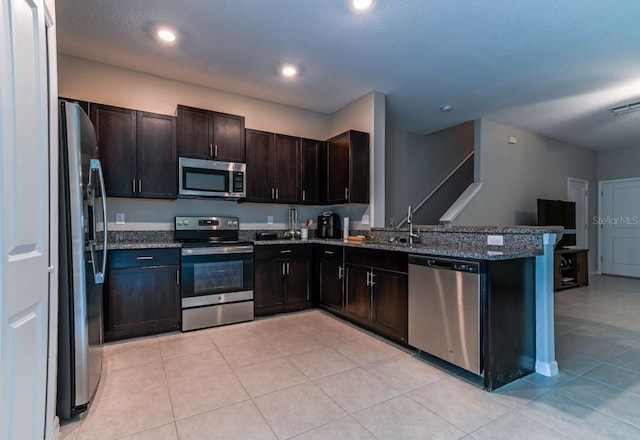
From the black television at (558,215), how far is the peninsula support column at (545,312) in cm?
366

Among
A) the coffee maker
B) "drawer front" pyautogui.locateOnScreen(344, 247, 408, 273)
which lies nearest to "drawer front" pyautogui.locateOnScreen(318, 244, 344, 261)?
"drawer front" pyautogui.locateOnScreen(344, 247, 408, 273)

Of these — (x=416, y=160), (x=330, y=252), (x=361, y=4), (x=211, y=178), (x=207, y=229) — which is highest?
(x=361, y=4)

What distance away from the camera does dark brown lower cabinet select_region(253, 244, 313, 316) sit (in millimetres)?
3633

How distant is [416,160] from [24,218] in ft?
18.2

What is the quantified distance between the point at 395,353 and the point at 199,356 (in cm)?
166

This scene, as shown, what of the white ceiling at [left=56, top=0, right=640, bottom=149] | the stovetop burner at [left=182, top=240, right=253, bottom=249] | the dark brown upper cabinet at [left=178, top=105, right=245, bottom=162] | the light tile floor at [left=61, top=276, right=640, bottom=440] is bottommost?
the light tile floor at [left=61, top=276, right=640, bottom=440]

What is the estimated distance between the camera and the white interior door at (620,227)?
6.43 m

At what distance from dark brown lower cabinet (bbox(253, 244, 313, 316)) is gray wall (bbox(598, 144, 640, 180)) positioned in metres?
7.21

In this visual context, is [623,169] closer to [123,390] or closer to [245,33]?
[245,33]

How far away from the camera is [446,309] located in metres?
2.32

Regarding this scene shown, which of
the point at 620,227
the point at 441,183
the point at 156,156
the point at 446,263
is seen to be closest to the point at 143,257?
the point at 156,156

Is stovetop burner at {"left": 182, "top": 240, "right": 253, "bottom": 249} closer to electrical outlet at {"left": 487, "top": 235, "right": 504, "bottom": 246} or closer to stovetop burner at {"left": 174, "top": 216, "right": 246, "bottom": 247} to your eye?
stovetop burner at {"left": 174, "top": 216, "right": 246, "bottom": 247}

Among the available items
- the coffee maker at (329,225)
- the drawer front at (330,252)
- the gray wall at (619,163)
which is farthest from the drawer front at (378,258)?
the gray wall at (619,163)

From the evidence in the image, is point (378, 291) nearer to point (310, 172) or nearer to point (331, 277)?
point (331, 277)
